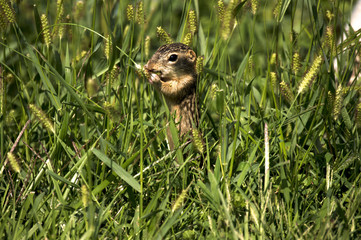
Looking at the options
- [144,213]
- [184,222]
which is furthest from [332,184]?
[144,213]

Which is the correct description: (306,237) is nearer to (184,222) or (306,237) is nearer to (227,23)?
(184,222)

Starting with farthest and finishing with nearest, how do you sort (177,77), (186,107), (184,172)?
(177,77) → (186,107) → (184,172)

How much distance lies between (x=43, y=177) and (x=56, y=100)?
0.45 m

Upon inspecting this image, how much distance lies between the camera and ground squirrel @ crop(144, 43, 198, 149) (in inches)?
140

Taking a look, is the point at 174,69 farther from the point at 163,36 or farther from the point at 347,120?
the point at 347,120

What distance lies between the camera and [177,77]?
12.3 ft

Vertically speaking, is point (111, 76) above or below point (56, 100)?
above

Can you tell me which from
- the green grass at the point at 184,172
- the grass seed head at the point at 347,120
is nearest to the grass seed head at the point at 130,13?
the green grass at the point at 184,172

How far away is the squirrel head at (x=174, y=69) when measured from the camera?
3.59m

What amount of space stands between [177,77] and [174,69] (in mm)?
62

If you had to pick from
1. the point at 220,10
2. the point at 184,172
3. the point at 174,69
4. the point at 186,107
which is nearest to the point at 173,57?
the point at 174,69

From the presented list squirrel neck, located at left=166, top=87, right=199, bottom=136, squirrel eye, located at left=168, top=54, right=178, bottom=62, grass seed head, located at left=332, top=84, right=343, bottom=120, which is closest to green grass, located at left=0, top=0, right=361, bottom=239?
grass seed head, located at left=332, top=84, right=343, bottom=120

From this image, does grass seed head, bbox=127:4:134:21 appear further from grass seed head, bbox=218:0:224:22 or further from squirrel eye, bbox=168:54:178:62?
squirrel eye, bbox=168:54:178:62

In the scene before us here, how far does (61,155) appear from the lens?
302 centimetres
